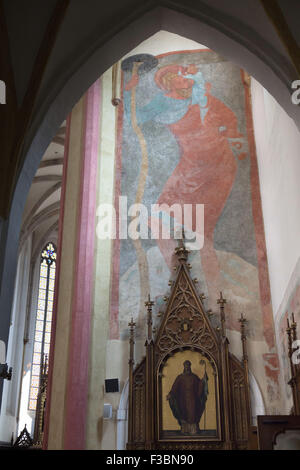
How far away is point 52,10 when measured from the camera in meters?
4.70

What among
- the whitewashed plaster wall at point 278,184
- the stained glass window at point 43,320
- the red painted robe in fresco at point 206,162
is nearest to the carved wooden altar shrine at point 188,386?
the whitewashed plaster wall at point 278,184

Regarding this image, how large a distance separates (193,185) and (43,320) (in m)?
10.5

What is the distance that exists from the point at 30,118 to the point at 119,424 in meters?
6.12

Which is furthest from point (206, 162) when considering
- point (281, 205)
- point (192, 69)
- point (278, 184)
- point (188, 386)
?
point (188, 386)

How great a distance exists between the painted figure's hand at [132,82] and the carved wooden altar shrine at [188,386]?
4.61 m

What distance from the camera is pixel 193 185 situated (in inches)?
421

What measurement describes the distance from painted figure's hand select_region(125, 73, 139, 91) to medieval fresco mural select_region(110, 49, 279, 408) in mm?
21

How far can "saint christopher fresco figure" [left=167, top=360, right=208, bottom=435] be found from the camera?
8844 millimetres

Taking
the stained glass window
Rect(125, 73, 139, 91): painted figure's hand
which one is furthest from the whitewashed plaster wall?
the stained glass window

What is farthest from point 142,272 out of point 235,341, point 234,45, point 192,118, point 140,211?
point 234,45

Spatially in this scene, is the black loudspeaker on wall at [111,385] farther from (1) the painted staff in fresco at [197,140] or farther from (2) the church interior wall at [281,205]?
(2) the church interior wall at [281,205]

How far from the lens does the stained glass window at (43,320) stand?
18.3m

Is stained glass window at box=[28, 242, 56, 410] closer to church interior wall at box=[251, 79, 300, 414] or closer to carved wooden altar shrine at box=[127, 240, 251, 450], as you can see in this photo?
carved wooden altar shrine at box=[127, 240, 251, 450]

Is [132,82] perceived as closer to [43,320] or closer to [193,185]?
[193,185]
